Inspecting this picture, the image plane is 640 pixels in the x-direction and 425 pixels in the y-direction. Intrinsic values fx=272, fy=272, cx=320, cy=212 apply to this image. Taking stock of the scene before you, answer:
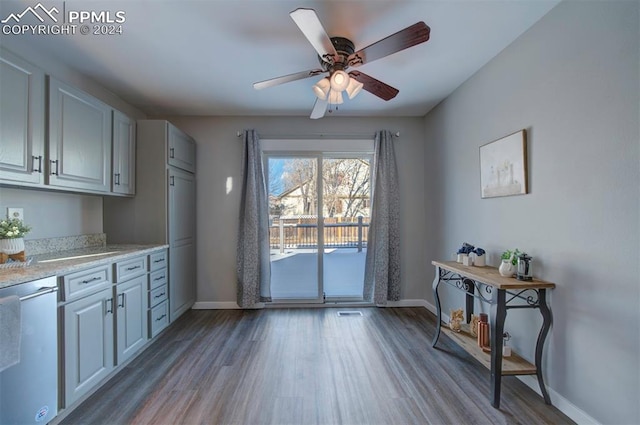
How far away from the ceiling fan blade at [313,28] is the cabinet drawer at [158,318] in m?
2.69

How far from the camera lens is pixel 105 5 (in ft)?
5.49

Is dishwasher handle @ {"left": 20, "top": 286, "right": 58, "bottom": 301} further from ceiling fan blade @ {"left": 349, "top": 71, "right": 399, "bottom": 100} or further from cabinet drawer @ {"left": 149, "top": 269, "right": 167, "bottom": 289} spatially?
ceiling fan blade @ {"left": 349, "top": 71, "right": 399, "bottom": 100}

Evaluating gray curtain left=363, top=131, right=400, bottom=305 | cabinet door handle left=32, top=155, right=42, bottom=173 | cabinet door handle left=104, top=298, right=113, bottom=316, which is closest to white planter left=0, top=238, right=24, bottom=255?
cabinet door handle left=32, top=155, right=42, bottom=173

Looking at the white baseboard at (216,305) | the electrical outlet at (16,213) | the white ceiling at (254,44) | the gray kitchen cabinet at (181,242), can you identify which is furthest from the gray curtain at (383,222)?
the electrical outlet at (16,213)

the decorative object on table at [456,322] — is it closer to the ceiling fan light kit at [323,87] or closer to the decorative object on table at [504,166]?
the decorative object on table at [504,166]

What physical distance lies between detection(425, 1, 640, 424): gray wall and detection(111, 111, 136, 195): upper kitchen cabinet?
135 inches

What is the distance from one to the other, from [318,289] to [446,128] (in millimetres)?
2565

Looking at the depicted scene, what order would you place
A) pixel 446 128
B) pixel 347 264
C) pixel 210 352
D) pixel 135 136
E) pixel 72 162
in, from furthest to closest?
1. pixel 347 264
2. pixel 446 128
3. pixel 135 136
4. pixel 210 352
5. pixel 72 162

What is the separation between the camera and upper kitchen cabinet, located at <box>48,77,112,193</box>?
1.99 metres

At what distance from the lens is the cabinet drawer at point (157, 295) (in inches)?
102

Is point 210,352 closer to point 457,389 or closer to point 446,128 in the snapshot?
point 457,389

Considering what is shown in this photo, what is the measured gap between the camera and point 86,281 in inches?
72.3

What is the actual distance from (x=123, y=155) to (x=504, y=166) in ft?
11.4

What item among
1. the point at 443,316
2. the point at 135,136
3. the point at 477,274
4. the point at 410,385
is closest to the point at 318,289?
the point at 443,316
